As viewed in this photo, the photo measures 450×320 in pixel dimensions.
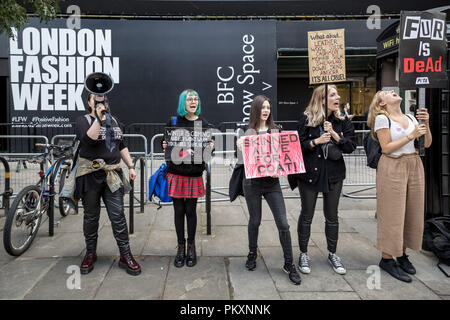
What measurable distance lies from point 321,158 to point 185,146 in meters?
1.55

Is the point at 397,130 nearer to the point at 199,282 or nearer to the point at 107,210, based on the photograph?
the point at 199,282

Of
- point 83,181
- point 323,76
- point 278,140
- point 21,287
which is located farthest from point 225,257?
point 323,76

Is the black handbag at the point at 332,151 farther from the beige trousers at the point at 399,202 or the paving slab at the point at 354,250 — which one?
the paving slab at the point at 354,250

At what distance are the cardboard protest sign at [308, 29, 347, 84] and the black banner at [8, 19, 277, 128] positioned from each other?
8.99 meters

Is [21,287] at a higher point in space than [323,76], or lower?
lower

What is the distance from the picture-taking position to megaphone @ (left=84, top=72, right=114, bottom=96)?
3521 mm

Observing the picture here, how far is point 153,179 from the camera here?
4.37 metres

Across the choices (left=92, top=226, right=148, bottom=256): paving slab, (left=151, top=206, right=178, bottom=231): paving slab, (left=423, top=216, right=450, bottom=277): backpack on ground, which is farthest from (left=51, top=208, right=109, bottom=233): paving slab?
(left=423, top=216, right=450, bottom=277): backpack on ground

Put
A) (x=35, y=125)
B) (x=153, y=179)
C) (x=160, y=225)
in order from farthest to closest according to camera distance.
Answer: (x=35, y=125) → (x=160, y=225) → (x=153, y=179)

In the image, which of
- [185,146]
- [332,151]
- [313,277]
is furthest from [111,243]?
[332,151]
